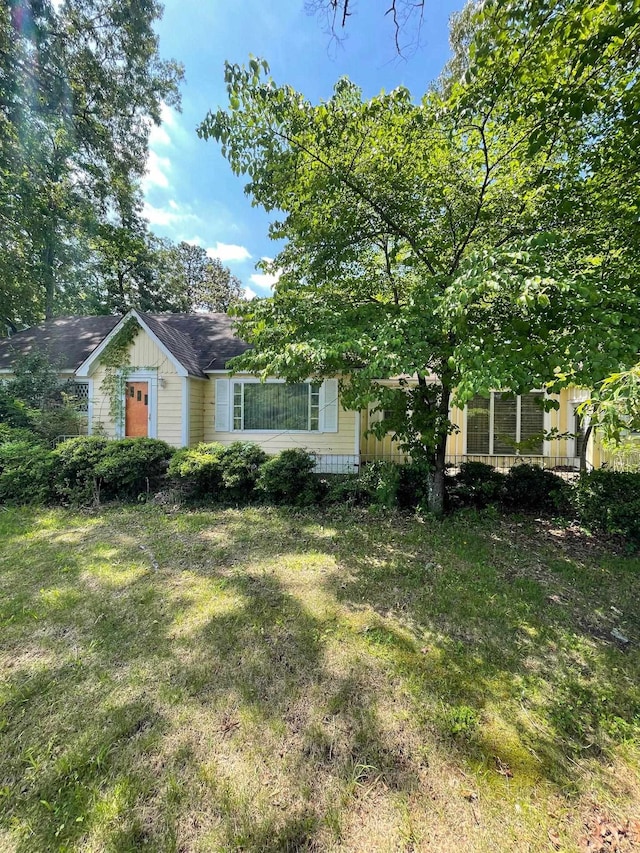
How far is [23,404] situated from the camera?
9820mm

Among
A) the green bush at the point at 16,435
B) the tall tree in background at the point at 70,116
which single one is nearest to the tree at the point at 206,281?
the tall tree in background at the point at 70,116

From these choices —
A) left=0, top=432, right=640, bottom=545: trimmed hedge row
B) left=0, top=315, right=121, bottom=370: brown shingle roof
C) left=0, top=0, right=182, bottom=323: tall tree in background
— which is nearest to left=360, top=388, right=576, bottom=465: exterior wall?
left=0, top=432, right=640, bottom=545: trimmed hedge row

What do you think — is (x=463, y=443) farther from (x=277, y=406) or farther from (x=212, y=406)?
(x=212, y=406)

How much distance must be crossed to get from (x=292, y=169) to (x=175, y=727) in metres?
6.26

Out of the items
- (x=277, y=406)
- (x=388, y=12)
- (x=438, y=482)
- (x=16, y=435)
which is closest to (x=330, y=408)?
(x=277, y=406)

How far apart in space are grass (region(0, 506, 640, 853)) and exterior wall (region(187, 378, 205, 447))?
18.8ft

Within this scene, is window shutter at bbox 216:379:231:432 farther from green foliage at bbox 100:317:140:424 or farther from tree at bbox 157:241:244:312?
tree at bbox 157:241:244:312

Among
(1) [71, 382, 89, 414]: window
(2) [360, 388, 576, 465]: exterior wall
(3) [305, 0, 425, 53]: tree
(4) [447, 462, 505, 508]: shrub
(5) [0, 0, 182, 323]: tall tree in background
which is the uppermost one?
(5) [0, 0, 182, 323]: tall tree in background

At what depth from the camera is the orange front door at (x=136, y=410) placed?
10141 millimetres

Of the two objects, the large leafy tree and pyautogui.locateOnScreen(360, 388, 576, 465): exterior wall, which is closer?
the large leafy tree

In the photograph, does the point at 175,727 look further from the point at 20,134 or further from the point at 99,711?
the point at 20,134

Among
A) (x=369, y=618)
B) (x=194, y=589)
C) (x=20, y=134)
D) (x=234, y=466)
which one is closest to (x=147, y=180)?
(x=20, y=134)

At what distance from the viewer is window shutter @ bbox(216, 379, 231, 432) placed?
34.8 ft

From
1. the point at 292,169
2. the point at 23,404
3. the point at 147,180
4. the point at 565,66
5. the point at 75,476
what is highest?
the point at 147,180
